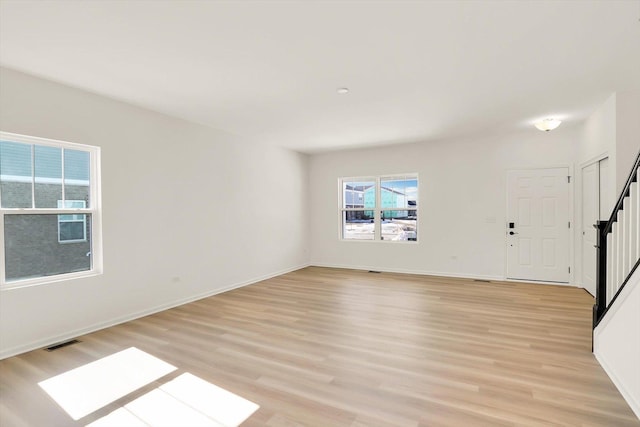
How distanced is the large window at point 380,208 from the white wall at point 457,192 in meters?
0.20

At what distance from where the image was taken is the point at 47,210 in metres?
3.29

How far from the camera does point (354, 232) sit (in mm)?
7328

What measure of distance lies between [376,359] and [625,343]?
1781 millimetres

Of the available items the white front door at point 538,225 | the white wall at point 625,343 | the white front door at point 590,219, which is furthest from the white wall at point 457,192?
the white wall at point 625,343

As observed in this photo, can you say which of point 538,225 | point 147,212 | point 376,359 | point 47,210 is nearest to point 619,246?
point 376,359

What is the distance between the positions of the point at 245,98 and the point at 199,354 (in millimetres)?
2783

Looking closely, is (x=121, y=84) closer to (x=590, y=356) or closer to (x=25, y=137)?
(x=25, y=137)

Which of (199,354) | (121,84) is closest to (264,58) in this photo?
(121,84)

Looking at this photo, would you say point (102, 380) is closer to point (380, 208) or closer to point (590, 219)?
point (380, 208)

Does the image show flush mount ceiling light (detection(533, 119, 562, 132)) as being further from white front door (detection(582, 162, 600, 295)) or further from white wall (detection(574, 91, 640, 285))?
white front door (detection(582, 162, 600, 295))

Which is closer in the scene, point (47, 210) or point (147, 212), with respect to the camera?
point (47, 210)

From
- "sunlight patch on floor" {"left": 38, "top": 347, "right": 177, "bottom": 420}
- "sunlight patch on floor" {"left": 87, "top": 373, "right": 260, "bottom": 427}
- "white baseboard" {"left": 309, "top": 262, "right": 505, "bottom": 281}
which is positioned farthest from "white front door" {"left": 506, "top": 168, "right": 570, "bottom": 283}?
"sunlight patch on floor" {"left": 38, "top": 347, "right": 177, "bottom": 420}

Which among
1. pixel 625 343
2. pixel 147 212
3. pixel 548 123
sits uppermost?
pixel 548 123

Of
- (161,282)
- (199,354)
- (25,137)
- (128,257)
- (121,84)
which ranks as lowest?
(199,354)
